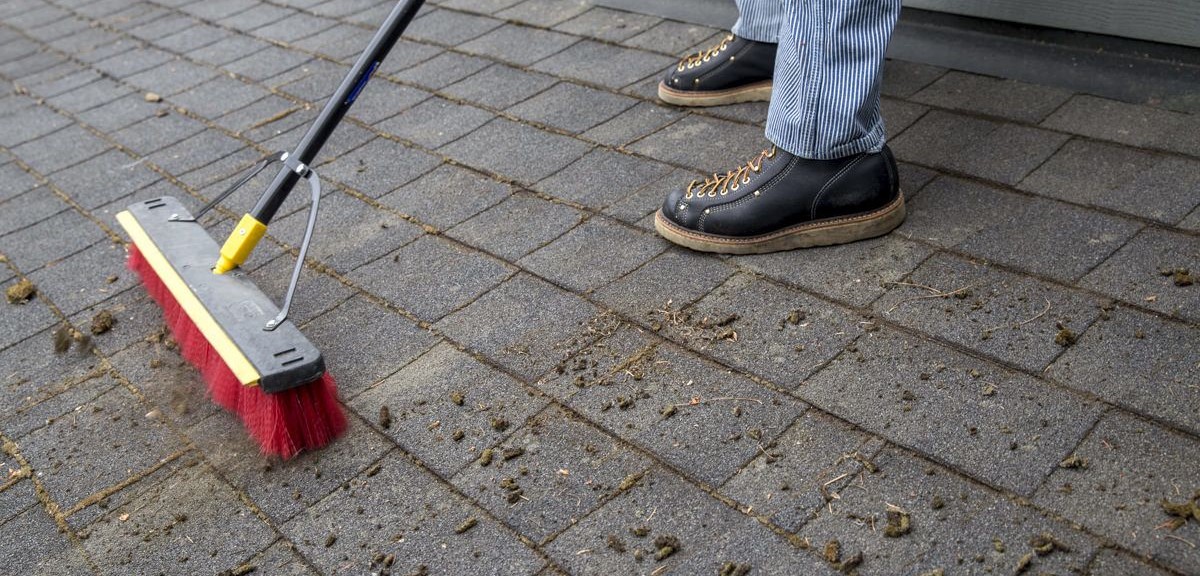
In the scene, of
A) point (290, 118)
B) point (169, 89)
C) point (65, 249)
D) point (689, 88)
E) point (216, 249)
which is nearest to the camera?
point (216, 249)

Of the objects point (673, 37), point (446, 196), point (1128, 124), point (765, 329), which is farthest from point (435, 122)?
point (1128, 124)

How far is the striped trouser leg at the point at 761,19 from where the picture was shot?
3521 millimetres

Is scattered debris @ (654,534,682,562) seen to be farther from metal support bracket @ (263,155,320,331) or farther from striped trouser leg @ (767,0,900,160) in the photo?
striped trouser leg @ (767,0,900,160)

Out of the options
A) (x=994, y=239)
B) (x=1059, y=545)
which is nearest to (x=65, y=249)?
(x=994, y=239)

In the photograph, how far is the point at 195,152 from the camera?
13.0 feet

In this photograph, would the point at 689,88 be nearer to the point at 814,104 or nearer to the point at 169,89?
the point at 814,104

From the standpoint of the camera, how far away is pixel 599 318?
254 centimetres

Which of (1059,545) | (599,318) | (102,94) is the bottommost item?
(102,94)

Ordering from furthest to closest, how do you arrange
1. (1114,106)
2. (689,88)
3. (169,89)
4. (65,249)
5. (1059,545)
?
1. (169,89)
2. (689,88)
3. (65,249)
4. (1114,106)
5. (1059,545)

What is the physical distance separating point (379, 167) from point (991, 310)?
6.82 feet

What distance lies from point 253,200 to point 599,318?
1.54m

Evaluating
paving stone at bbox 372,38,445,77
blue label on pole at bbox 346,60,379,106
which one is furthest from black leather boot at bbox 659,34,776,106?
paving stone at bbox 372,38,445,77

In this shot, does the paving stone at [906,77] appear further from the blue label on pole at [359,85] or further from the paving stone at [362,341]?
Answer: the paving stone at [362,341]

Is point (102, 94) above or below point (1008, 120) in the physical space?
below
